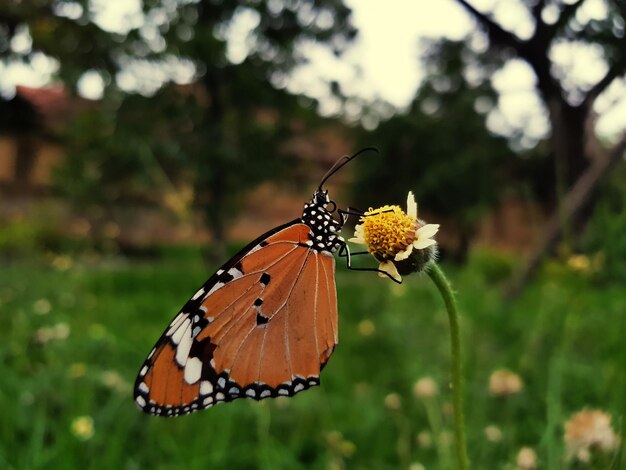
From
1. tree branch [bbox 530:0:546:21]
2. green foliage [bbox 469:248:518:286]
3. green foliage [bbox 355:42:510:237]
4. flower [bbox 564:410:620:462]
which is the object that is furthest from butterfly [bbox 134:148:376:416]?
green foliage [bbox 469:248:518:286]

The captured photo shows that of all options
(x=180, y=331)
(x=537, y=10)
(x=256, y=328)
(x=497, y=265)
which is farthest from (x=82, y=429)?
(x=497, y=265)

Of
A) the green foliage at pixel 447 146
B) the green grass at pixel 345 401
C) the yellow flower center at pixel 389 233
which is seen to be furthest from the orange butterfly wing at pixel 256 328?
the green foliage at pixel 447 146

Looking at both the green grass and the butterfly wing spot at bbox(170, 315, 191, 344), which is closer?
the butterfly wing spot at bbox(170, 315, 191, 344)

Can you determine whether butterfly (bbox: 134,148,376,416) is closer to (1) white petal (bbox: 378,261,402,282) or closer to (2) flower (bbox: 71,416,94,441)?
(1) white petal (bbox: 378,261,402,282)

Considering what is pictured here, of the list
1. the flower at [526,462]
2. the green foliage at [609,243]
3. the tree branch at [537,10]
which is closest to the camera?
the flower at [526,462]

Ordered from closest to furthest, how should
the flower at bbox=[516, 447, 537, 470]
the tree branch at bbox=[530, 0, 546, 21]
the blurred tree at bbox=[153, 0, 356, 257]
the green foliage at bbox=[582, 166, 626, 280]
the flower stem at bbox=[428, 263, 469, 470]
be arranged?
the flower stem at bbox=[428, 263, 469, 470] → the flower at bbox=[516, 447, 537, 470] → the green foliage at bbox=[582, 166, 626, 280] → the tree branch at bbox=[530, 0, 546, 21] → the blurred tree at bbox=[153, 0, 356, 257]

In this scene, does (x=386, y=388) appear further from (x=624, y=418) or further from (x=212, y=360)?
(x=624, y=418)

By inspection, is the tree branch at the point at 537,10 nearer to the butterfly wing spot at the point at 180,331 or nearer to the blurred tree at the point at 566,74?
the blurred tree at the point at 566,74
